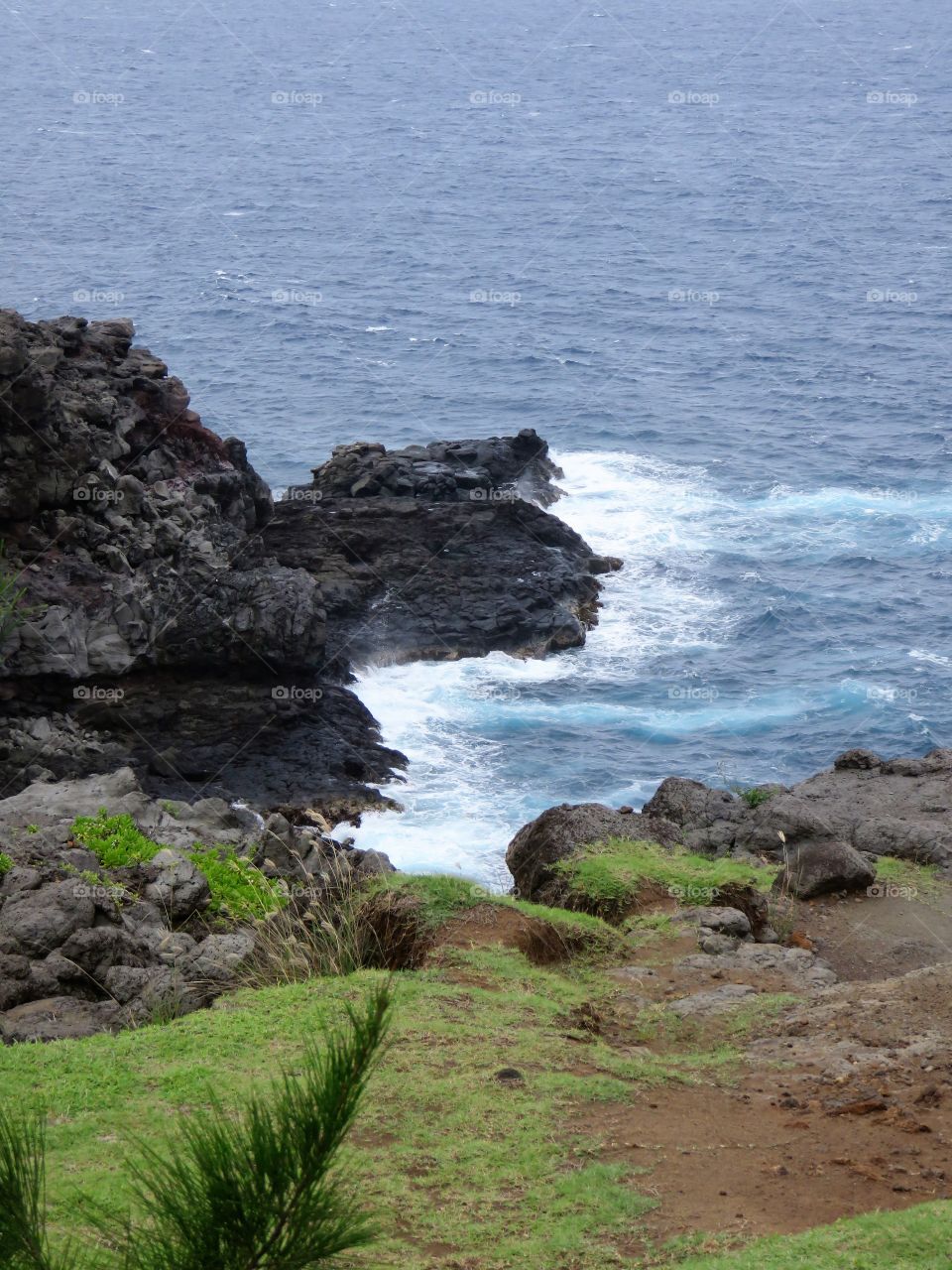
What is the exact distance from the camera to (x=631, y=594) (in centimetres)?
4400

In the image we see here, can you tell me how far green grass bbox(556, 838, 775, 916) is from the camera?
61.0ft

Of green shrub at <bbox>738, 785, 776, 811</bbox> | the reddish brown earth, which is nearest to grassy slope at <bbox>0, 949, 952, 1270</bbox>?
the reddish brown earth

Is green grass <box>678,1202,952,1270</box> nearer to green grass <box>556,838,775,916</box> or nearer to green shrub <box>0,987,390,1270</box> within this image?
green shrub <box>0,987,390,1270</box>

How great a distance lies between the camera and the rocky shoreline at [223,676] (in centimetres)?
1742

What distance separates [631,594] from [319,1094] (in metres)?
38.3

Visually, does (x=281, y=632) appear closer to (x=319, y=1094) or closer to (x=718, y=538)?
(x=718, y=538)

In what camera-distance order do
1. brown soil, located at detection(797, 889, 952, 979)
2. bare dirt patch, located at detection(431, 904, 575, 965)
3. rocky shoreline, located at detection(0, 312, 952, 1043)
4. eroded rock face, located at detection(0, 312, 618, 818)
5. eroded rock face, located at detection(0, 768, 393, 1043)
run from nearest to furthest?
eroded rock face, located at detection(0, 768, 393, 1043) → bare dirt patch, located at detection(431, 904, 575, 965) → rocky shoreline, located at detection(0, 312, 952, 1043) → brown soil, located at detection(797, 889, 952, 979) → eroded rock face, located at detection(0, 312, 618, 818)

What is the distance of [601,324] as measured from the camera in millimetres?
72062

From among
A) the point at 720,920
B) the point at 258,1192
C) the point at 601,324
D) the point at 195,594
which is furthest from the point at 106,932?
the point at 601,324

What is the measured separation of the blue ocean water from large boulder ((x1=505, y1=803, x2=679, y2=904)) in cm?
1029

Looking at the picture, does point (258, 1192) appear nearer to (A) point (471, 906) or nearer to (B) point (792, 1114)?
(B) point (792, 1114)

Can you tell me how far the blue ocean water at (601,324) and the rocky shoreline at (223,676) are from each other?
2.24m

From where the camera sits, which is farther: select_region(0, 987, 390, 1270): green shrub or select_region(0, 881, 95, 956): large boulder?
select_region(0, 881, 95, 956): large boulder

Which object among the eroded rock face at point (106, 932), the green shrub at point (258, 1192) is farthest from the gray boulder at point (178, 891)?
the green shrub at point (258, 1192)
